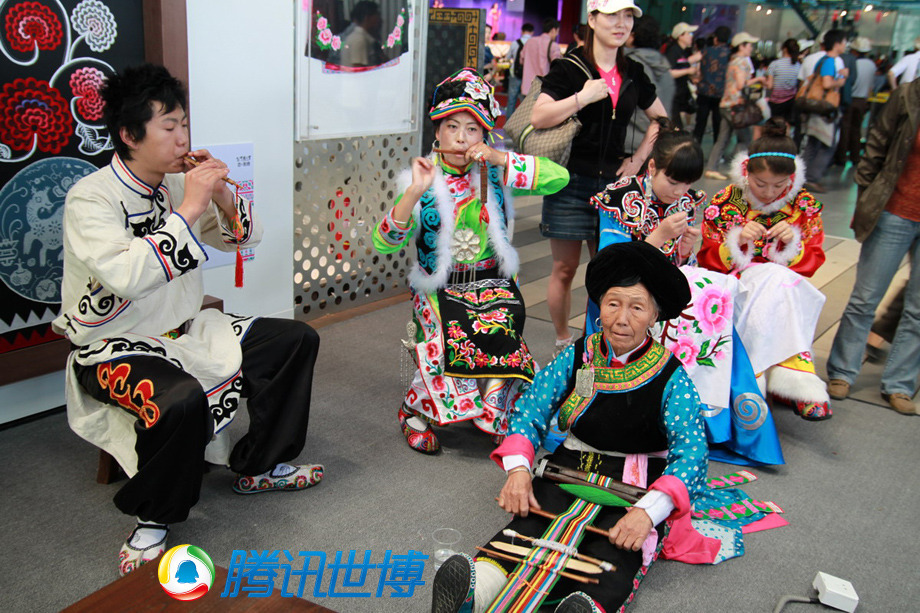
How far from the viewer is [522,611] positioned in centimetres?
172

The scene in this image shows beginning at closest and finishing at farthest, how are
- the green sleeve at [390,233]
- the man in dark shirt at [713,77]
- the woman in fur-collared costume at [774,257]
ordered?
1. the green sleeve at [390,233]
2. the woman in fur-collared costume at [774,257]
3. the man in dark shirt at [713,77]

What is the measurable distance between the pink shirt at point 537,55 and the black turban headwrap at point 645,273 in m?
7.05

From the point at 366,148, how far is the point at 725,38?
6326 mm

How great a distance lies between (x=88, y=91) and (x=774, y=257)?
2.60 metres

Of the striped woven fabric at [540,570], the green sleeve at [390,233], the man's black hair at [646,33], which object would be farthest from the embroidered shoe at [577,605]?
the man's black hair at [646,33]

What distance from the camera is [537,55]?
8.93m

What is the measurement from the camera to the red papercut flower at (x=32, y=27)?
2.52m

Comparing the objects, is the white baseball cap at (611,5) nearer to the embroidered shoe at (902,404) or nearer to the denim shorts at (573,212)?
the denim shorts at (573,212)

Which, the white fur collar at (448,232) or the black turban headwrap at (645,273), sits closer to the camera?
the black turban headwrap at (645,273)

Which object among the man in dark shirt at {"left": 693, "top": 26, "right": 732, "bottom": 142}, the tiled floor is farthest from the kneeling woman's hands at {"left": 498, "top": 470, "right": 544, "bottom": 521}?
the man in dark shirt at {"left": 693, "top": 26, "right": 732, "bottom": 142}

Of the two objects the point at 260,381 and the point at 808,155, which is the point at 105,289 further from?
the point at 808,155

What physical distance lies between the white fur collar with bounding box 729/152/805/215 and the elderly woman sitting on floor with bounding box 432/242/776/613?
4.23 ft

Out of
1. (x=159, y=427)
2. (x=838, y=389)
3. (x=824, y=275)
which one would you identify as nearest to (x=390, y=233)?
(x=159, y=427)

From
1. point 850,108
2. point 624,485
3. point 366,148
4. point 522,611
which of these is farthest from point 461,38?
point 850,108
